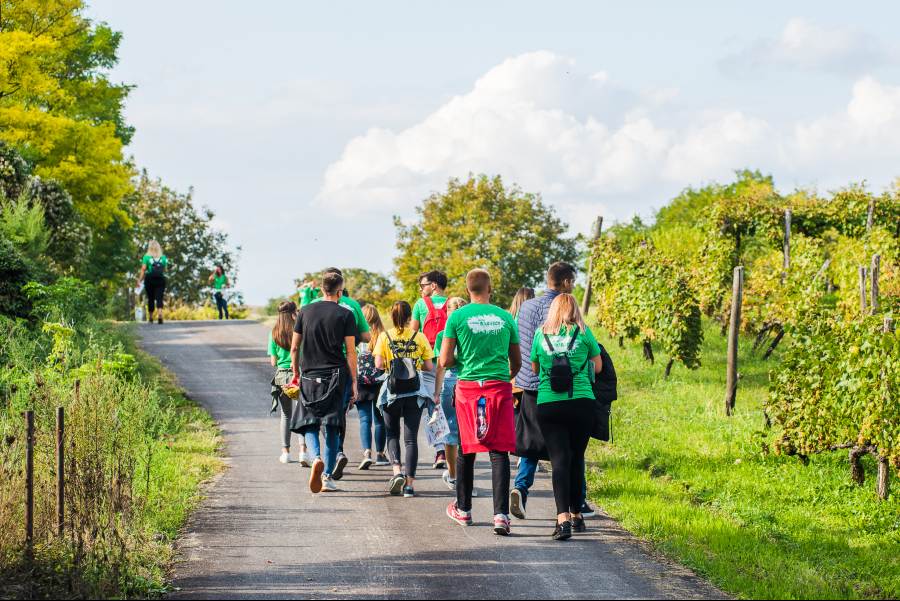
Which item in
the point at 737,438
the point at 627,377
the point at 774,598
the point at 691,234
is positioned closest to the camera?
the point at 774,598

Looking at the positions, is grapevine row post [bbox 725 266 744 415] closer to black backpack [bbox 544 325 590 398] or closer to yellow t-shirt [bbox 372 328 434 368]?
yellow t-shirt [bbox 372 328 434 368]

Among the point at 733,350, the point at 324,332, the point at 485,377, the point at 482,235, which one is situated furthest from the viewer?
the point at 482,235

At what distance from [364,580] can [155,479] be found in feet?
12.4

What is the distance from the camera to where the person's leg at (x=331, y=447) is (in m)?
9.74

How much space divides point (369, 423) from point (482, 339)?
3045 mm

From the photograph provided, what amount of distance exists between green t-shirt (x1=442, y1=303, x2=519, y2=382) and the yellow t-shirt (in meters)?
1.61

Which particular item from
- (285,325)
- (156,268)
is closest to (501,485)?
(285,325)

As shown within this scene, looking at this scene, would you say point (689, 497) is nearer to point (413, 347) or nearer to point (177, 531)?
point (413, 347)

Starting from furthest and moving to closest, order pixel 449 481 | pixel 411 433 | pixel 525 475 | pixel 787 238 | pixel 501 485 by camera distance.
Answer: pixel 787 238 < pixel 449 481 < pixel 411 433 < pixel 525 475 < pixel 501 485

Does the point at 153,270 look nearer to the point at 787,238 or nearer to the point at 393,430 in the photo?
the point at 787,238

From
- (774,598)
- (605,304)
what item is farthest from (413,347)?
(605,304)

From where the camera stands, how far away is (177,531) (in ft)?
27.7

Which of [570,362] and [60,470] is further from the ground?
[570,362]

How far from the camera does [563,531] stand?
8.14m
